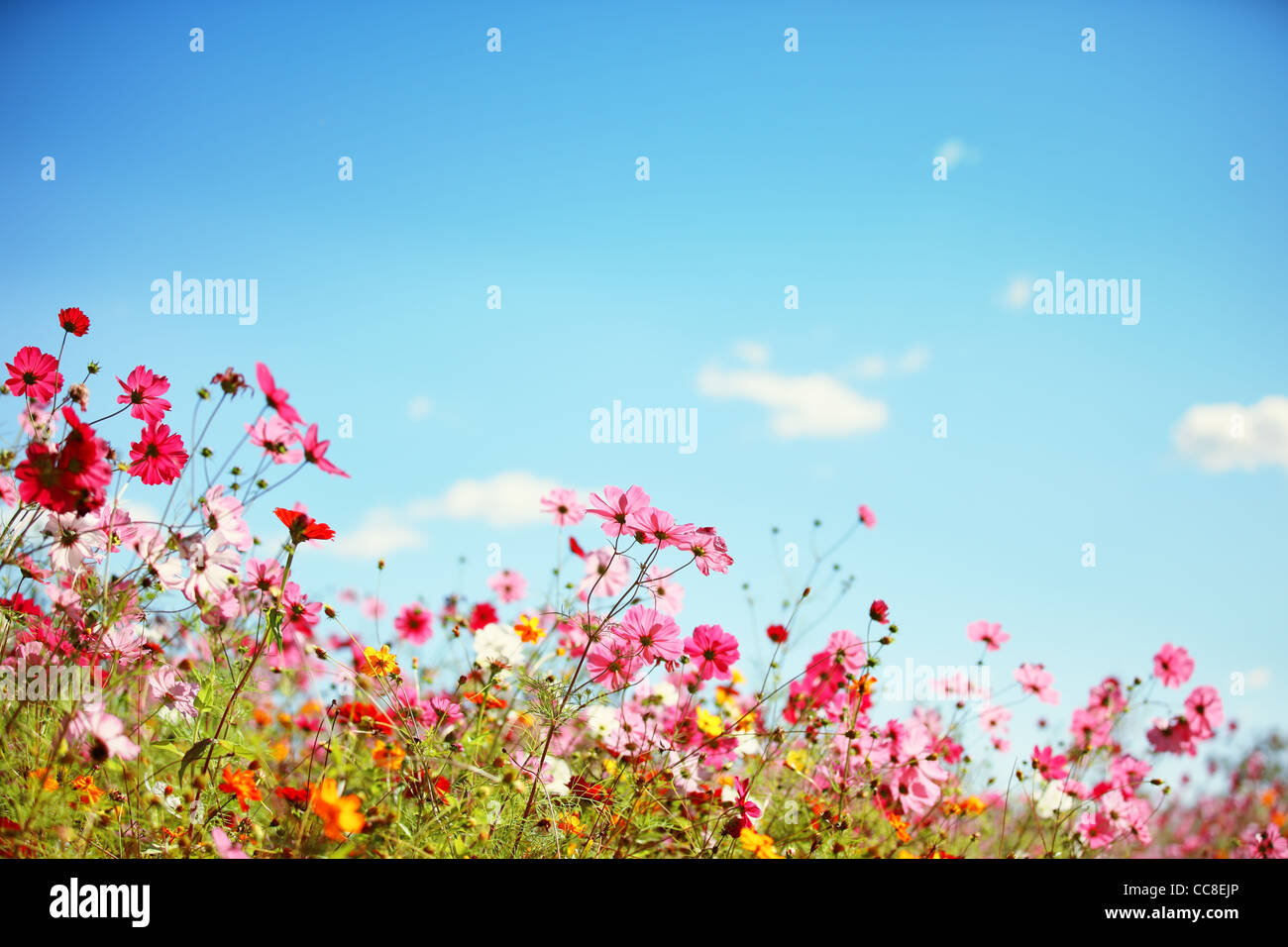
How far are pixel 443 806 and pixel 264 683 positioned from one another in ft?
2.08

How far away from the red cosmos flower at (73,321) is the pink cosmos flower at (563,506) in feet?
3.75

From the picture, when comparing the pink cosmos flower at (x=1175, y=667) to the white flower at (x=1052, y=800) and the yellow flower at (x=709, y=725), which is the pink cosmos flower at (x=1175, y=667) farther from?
the yellow flower at (x=709, y=725)

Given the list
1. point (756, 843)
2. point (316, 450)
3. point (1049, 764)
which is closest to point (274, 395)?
point (316, 450)

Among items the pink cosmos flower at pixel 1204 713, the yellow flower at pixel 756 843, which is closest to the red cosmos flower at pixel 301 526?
the yellow flower at pixel 756 843

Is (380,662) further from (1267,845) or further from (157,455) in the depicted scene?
(1267,845)

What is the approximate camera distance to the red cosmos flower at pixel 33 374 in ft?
5.34

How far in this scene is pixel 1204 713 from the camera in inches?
94.3

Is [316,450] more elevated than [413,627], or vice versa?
[316,450]

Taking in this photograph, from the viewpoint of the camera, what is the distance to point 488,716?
6.58ft

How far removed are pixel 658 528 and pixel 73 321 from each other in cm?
135

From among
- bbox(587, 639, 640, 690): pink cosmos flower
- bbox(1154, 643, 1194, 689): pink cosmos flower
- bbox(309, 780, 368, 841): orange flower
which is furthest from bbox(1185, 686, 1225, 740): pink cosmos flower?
bbox(309, 780, 368, 841): orange flower
